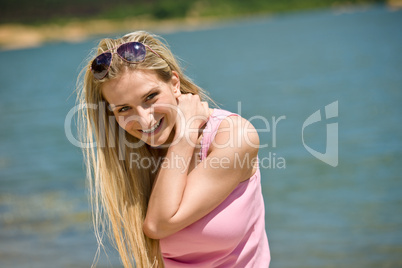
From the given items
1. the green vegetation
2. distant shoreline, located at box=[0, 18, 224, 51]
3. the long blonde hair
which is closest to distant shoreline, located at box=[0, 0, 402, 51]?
distant shoreline, located at box=[0, 18, 224, 51]

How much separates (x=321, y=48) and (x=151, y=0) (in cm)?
9053

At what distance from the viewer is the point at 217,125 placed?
2305 mm

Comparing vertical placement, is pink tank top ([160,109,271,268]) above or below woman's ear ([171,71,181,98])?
below

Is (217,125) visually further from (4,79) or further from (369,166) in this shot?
(4,79)

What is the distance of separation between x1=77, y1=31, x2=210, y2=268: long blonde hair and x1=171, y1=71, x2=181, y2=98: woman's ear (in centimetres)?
3

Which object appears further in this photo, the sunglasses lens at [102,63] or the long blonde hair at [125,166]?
the long blonde hair at [125,166]

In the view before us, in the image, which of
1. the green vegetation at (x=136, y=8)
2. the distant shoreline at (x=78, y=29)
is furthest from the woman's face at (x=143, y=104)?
the green vegetation at (x=136, y=8)

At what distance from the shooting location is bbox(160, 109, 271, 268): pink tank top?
2244 millimetres

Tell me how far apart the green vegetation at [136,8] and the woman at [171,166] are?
109 metres

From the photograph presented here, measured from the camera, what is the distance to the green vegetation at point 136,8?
4368 inches

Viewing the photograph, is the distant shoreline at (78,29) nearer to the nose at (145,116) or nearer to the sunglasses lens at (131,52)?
the sunglasses lens at (131,52)

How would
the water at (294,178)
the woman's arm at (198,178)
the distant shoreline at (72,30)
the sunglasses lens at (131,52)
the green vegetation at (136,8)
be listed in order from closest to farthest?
the woman's arm at (198,178) → the sunglasses lens at (131,52) → the water at (294,178) → the distant shoreline at (72,30) → the green vegetation at (136,8)

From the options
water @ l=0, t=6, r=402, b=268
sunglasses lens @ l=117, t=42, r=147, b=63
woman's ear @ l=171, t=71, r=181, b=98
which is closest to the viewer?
sunglasses lens @ l=117, t=42, r=147, b=63

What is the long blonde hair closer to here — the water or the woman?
the woman
